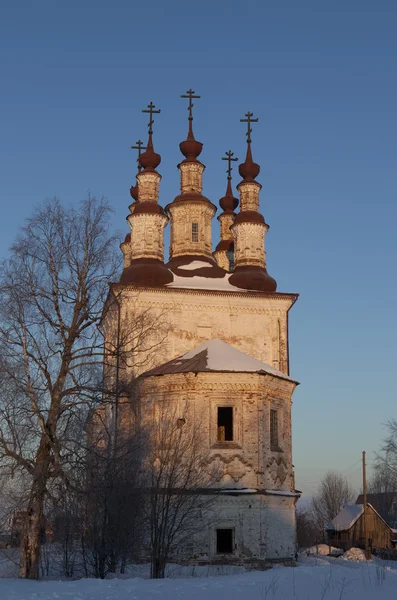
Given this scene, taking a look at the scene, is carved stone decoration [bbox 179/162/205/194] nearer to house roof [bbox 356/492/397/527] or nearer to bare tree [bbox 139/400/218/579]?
bare tree [bbox 139/400/218/579]

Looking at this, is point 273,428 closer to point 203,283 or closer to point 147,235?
point 203,283

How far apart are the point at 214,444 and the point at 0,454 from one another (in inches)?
331

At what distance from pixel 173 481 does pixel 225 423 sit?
6742mm

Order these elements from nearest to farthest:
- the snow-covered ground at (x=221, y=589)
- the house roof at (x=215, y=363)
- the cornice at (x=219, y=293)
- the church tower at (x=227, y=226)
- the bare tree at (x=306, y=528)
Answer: the snow-covered ground at (x=221, y=589)
the house roof at (x=215, y=363)
the cornice at (x=219, y=293)
the church tower at (x=227, y=226)
the bare tree at (x=306, y=528)

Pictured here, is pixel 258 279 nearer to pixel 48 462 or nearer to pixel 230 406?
pixel 230 406

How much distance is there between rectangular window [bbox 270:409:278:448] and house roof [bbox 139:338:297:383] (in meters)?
1.21

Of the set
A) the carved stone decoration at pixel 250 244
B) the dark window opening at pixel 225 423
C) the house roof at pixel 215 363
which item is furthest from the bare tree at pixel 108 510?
the carved stone decoration at pixel 250 244

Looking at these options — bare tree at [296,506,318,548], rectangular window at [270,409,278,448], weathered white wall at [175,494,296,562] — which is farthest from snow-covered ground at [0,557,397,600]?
bare tree at [296,506,318,548]

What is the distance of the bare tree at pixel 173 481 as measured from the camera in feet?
51.9

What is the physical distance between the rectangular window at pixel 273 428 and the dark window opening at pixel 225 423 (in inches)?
57.2

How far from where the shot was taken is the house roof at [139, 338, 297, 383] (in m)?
22.9

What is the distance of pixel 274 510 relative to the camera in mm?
22500

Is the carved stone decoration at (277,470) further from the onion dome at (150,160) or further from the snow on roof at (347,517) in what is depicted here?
the snow on roof at (347,517)

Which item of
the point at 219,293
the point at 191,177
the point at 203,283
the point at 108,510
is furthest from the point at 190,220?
the point at 108,510
